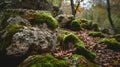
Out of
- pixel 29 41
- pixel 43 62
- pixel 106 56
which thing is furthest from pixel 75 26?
pixel 43 62

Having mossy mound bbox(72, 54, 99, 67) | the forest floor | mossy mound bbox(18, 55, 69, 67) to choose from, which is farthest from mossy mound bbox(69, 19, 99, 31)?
mossy mound bbox(18, 55, 69, 67)

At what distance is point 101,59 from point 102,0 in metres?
20.4

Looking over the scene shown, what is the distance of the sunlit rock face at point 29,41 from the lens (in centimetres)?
712

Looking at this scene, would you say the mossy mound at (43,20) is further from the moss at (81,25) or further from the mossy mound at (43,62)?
the moss at (81,25)

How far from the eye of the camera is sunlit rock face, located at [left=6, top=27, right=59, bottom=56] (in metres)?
7.12

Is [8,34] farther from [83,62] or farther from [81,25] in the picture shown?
[81,25]

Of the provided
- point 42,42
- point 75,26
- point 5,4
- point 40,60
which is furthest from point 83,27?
point 40,60

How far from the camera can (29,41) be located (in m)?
7.32

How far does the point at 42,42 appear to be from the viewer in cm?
762

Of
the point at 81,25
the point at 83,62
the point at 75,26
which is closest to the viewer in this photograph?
the point at 83,62

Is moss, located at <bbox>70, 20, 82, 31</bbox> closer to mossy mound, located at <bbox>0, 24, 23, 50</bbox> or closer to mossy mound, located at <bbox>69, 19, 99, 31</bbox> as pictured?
mossy mound, located at <bbox>69, 19, 99, 31</bbox>

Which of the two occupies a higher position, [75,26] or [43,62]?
[43,62]

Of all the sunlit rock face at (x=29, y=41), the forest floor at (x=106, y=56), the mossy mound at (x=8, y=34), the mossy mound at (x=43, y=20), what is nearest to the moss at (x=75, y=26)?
the forest floor at (x=106, y=56)

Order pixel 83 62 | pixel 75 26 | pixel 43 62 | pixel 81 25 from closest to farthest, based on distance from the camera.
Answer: pixel 43 62
pixel 83 62
pixel 75 26
pixel 81 25
